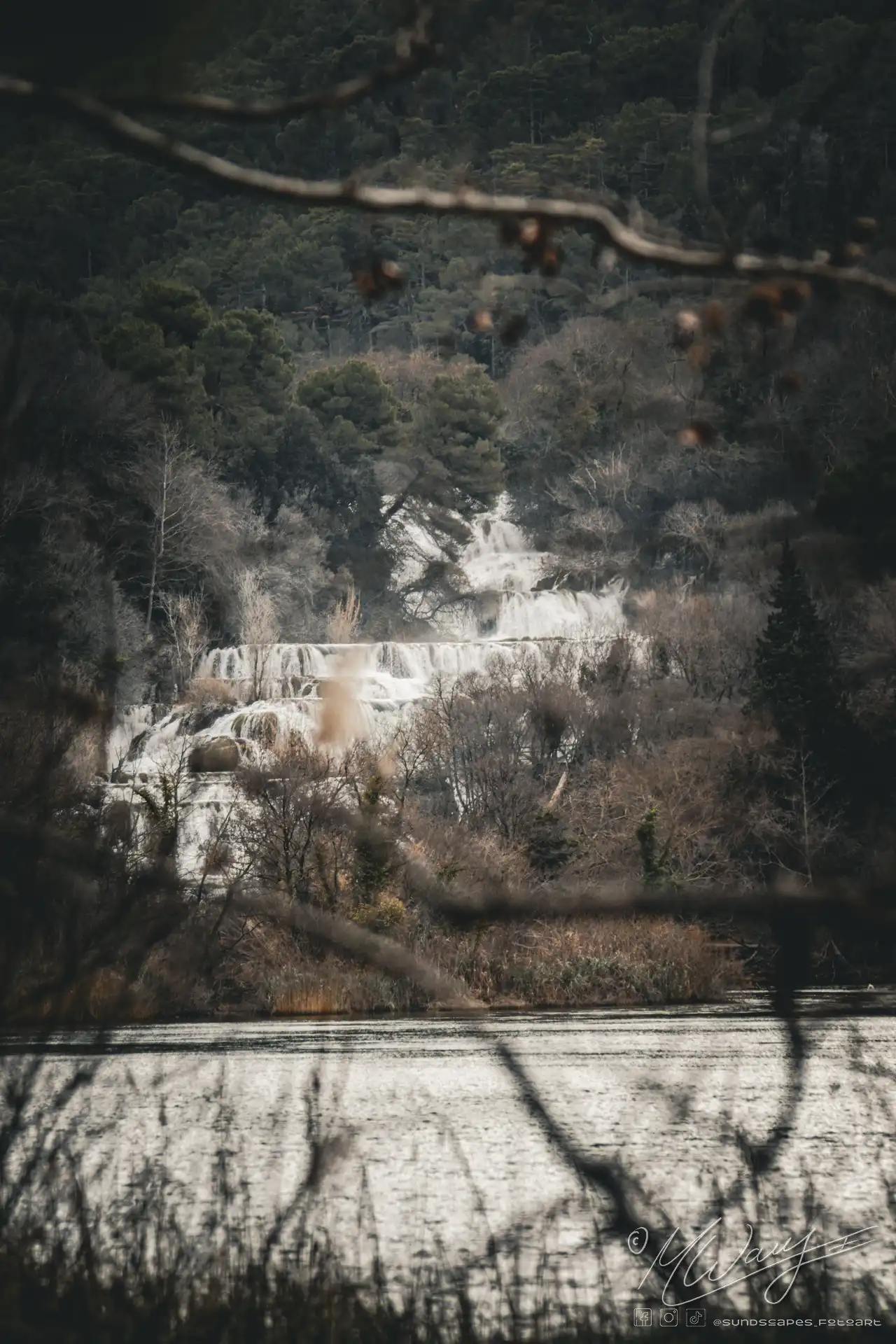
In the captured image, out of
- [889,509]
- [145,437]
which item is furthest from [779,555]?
[889,509]

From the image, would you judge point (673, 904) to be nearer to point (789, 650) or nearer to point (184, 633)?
point (789, 650)

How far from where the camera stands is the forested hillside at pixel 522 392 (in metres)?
2.14

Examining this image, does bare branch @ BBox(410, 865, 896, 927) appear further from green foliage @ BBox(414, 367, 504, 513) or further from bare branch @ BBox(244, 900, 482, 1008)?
green foliage @ BBox(414, 367, 504, 513)

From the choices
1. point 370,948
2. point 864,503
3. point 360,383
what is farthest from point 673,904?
point 360,383

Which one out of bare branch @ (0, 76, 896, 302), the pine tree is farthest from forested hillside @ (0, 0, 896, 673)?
the pine tree

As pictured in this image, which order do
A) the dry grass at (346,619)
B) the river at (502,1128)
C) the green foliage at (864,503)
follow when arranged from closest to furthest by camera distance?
the green foliage at (864,503), the river at (502,1128), the dry grass at (346,619)

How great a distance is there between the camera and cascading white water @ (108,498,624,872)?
48500mm

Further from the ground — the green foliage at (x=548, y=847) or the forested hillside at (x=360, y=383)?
the forested hillside at (x=360, y=383)

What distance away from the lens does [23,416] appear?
3062 millimetres

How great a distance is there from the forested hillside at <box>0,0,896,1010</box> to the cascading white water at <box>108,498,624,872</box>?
1589mm

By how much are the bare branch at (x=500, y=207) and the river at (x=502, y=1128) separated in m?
1.73

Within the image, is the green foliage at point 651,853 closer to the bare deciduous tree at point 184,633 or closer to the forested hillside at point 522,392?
the forested hillside at point 522,392

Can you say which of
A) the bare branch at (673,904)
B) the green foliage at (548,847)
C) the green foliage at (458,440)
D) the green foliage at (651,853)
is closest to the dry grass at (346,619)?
the green foliage at (458,440)

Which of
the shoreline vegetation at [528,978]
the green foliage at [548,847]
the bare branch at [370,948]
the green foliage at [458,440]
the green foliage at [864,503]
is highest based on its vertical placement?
the green foliage at [458,440]
